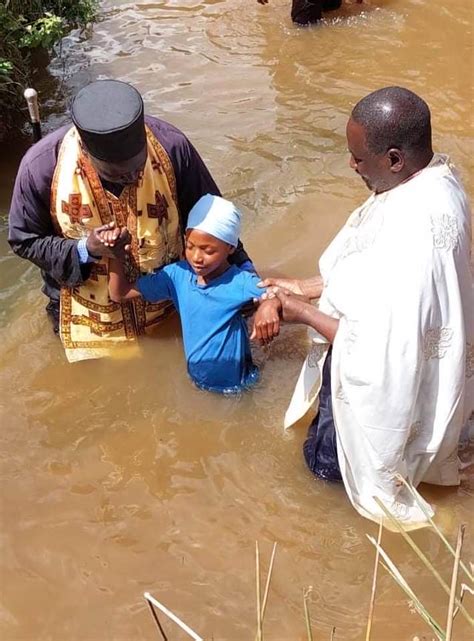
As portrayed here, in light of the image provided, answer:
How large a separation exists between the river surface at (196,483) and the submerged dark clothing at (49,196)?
0.76 metres

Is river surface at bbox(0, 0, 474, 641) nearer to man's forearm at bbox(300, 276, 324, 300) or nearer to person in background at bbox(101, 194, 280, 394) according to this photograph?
person in background at bbox(101, 194, 280, 394)

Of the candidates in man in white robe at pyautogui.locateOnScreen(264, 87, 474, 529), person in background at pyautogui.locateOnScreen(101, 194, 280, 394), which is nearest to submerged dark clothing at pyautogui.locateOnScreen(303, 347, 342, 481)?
man in white robe at pyautogui.locateOnScreen(264, 87, 474, 529)

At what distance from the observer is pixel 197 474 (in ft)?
11.9

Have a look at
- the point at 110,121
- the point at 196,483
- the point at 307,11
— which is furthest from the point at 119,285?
the point at 307,11

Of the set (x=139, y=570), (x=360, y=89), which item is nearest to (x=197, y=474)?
(x=139, y=570)

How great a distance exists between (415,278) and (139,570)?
1.67m

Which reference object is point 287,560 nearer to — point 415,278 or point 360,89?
point 415,278

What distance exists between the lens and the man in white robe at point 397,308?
260 centimetres

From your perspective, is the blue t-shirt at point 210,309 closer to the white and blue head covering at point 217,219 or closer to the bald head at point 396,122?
the white and blue head covering at point 217,219

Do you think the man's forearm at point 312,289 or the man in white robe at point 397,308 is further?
the man's forearm at point 312,289

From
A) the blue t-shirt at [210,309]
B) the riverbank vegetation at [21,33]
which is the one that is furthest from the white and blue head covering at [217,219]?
the riverbank vegetation at [21,33]

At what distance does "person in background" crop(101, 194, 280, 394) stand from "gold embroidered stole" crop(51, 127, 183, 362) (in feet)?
0.34

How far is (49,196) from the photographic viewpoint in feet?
11.2

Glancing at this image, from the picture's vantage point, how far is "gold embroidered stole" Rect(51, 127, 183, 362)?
11.1 ft
